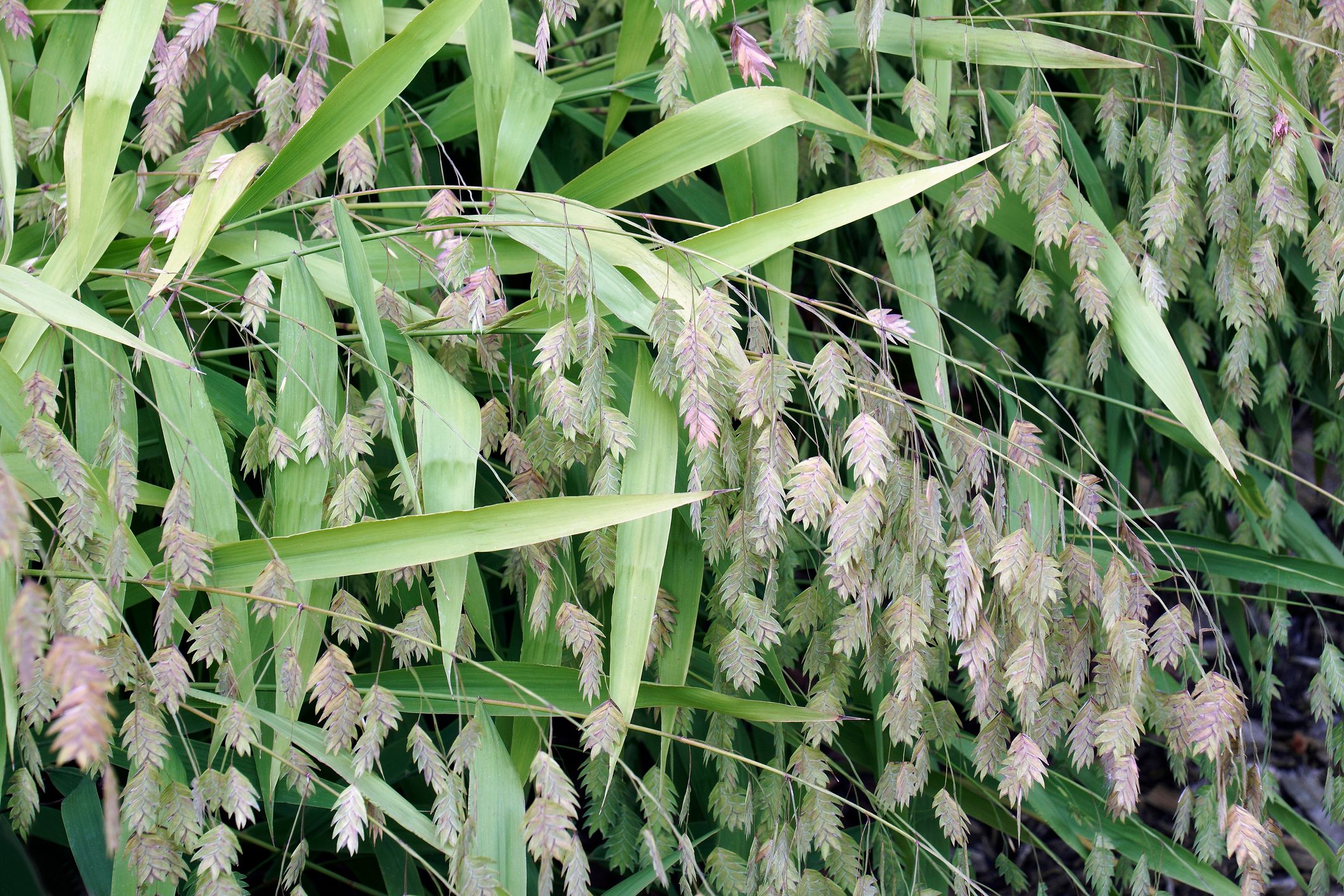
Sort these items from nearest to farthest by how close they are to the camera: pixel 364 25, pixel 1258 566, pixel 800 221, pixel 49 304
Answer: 1. pixel 49 304
2. pixel 800 221
3. pixel 364 25
4. pixel 1258 566

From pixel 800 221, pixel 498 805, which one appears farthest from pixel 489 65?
pixel 498 805

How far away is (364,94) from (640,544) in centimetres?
39

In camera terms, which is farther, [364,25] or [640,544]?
[364,25]

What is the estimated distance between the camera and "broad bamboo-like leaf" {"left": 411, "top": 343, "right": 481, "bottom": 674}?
0.67m

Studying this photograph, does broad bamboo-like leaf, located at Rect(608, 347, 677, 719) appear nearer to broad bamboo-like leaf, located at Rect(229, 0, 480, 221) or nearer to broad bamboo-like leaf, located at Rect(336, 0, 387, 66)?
broad bamboo-like leaf, located at Rect(229, 0, 480, 221)

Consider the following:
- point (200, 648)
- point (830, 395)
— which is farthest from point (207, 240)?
point (830, 395)

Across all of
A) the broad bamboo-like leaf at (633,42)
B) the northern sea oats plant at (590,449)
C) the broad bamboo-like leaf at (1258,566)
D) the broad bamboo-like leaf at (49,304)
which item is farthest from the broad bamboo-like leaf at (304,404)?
the broad bamboo-like leaf at (1258,566)

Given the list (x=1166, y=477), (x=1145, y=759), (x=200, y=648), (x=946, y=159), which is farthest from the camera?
(x=1145, y=759)

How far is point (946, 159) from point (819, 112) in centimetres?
22

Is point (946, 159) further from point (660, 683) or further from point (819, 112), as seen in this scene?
point (660, 683)

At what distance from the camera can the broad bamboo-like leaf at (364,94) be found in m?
0.71

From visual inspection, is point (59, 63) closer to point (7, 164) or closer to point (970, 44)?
point (7, 164)

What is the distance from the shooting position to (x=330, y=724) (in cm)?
62

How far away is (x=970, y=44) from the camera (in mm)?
869
